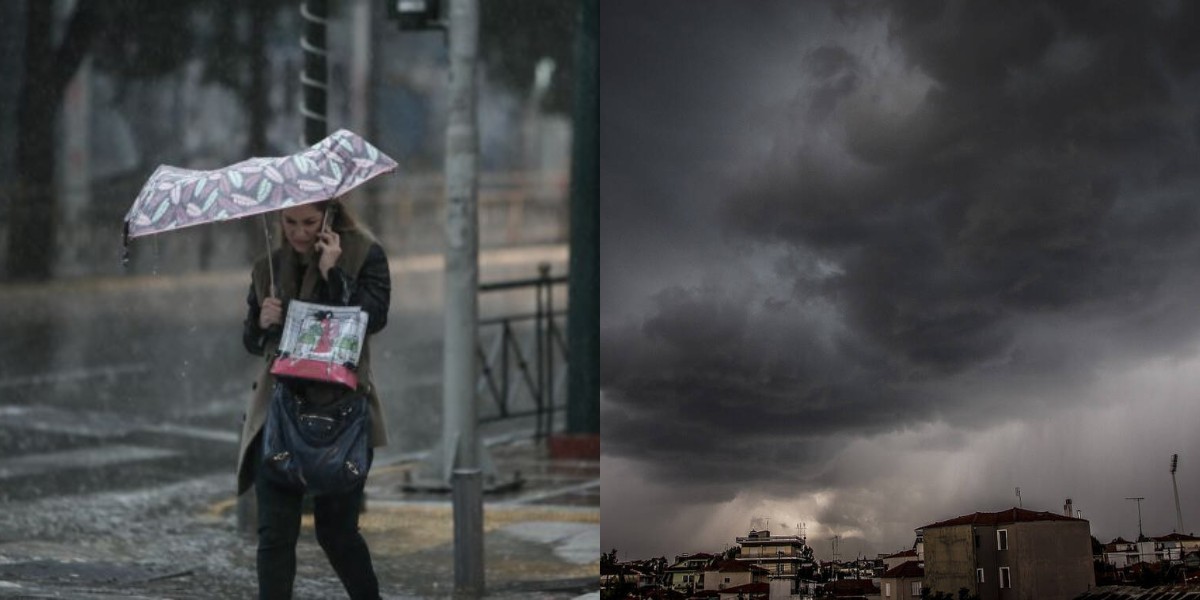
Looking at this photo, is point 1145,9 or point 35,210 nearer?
point 1145,9

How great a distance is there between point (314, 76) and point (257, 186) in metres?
3.20

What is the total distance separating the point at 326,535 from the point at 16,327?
14530 millimetres

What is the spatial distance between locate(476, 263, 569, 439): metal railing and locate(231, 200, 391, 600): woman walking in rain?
5.22 metres

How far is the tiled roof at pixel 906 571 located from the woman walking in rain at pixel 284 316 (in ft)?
5.23

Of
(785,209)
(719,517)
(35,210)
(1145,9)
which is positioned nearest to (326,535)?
(719,517)

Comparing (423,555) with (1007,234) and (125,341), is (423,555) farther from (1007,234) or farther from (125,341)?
(125,341)

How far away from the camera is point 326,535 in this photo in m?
5.06

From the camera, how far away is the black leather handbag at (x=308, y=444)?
16.0ft

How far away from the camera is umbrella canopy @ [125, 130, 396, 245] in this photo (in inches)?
188

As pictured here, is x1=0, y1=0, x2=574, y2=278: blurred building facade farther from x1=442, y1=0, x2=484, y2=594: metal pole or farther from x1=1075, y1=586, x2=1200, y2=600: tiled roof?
x1=1075, y1=586, x2=1200, y2=600: tiled roof

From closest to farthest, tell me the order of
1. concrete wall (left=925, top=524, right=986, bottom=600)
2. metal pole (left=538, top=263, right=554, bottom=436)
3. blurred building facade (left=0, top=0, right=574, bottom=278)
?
concrete wall (left=925, top=524, right=986, bottom=600), metal pole (left=538, top=263, right=554, bottom=436), blurred building facade (left=0, top=0, right=574, bottom=278)

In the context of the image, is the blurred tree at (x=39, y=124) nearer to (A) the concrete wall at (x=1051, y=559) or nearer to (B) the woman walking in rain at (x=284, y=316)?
(B) the woman walking in rain at (x=284, y=316)

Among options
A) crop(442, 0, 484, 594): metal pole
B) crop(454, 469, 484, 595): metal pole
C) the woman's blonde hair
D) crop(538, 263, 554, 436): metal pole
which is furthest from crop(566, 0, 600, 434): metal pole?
the woman's blonde hair

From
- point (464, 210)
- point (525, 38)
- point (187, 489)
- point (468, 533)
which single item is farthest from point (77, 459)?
point (525, 38)
